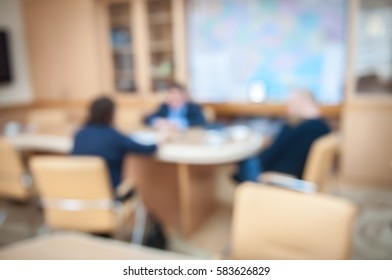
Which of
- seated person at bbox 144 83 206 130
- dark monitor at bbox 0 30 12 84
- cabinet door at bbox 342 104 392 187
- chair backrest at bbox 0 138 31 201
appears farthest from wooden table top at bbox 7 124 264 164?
cabinet door at bbox 342 104 392 187

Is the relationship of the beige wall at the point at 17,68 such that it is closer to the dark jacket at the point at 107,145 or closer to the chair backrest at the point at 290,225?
the dark jacket at the point at 107,145

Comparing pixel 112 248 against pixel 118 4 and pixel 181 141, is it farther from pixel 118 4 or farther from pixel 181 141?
pixel 118 4

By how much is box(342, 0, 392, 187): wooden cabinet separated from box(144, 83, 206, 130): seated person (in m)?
1.27

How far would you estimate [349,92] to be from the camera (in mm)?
2934

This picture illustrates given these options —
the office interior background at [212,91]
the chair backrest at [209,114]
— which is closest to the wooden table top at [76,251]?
the office interior background at [212,91]

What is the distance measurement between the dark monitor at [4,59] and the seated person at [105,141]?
1.55 ft

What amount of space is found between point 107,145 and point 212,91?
7.22 feet

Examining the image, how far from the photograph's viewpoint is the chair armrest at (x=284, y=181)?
1867mm

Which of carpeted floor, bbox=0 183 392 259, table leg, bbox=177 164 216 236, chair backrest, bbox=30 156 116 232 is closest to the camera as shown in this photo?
chair backrest, bbox=30 156 116 232

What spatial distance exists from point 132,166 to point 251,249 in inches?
57.0

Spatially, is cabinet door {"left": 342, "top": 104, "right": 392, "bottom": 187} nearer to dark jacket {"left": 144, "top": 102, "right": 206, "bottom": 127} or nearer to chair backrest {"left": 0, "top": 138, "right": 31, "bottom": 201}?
dark jacket {"left": 144, "top": 102, "right": 206, "bottom": 127}

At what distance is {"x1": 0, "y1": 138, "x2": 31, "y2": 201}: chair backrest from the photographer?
202cm

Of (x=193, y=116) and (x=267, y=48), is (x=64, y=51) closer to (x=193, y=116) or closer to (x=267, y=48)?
(x=193, y=116)

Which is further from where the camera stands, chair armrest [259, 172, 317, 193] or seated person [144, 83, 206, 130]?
seated person [144, 83, 206, 130]
